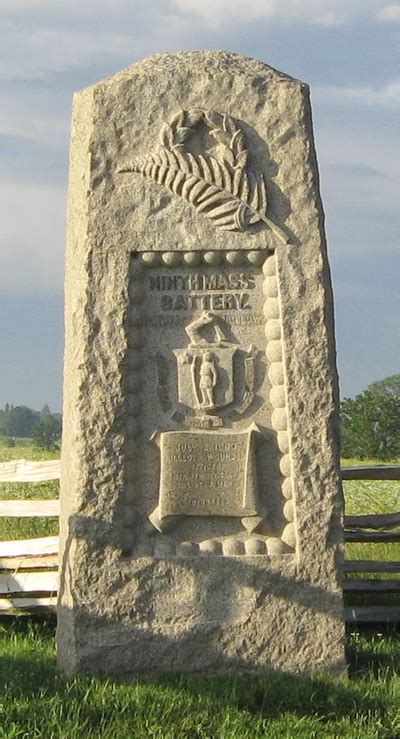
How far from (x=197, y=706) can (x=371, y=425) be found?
55.5 ft

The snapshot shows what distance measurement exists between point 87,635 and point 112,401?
139 centimetres

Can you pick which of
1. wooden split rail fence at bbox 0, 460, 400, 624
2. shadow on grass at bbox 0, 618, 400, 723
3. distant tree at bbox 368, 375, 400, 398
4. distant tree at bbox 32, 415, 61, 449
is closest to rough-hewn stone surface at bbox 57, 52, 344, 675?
shadow on grass at bbox 0, 618, 400, 723

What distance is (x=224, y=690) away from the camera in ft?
20.0

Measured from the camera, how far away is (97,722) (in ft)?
18.5

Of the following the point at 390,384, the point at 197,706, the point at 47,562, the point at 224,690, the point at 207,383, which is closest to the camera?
the point at 197,706

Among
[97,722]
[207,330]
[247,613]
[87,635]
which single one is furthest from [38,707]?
[207,330]

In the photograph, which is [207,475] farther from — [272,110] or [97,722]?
[272,110]

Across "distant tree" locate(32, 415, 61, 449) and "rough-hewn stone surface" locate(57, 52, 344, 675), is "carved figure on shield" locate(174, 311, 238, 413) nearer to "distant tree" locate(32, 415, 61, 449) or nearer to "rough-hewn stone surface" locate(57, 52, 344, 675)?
"rough-hewn stone surface" locate(57, 52, 344, 675)

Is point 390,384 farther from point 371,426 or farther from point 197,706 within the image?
point 197,706

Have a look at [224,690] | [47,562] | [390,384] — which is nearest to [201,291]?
[224,690]

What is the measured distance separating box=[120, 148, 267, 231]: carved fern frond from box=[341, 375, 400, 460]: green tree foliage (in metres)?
14.8

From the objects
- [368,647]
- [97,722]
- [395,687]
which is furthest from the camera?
[368,647]

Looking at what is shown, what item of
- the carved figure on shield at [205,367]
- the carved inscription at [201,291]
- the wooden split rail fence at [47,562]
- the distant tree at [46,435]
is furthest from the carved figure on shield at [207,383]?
the distant tree at [46,435]

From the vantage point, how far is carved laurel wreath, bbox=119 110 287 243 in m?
6.60
